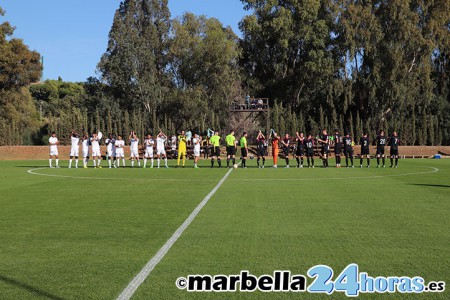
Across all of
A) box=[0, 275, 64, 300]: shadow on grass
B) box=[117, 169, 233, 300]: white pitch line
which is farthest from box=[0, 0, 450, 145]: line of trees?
box=[0, 275, 64, 300]: shadow on grass

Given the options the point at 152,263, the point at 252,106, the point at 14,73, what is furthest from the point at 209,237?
the point at 14,73

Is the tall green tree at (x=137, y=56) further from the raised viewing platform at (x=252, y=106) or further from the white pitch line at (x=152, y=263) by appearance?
the white pitch line at (x=152, y=263)

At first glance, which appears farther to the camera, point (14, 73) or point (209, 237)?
point (14, 73)

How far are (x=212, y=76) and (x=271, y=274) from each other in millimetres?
61299

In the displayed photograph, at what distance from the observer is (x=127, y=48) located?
67.8 meters

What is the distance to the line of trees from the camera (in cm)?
5741

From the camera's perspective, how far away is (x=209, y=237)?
962 centimetres

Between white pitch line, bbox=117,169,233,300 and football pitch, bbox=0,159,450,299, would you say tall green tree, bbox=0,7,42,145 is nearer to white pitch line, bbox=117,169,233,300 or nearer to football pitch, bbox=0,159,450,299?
football pitch, bbox=0,159,450,299

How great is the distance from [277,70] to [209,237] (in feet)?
181

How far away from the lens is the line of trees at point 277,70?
57406mm

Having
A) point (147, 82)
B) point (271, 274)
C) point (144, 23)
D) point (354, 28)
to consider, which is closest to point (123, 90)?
point (147, 82)

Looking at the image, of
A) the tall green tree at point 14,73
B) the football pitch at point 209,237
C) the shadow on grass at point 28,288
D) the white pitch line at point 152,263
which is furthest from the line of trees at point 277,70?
the shadow on grass at point 28,288

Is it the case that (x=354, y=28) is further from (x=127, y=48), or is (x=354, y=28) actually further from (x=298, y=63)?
(x=127, y=48)

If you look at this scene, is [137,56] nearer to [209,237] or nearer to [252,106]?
[252,106]
